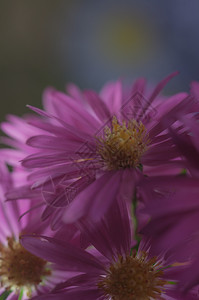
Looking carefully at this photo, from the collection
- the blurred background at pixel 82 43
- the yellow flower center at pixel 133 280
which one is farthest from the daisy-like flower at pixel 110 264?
the blurred background at pixel 82 43

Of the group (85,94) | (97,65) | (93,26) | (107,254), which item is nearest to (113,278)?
(107,254)

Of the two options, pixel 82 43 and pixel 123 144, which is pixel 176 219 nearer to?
pixel 123 144

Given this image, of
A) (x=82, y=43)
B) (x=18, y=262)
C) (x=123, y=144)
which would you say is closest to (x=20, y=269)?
(x=18, y=262)

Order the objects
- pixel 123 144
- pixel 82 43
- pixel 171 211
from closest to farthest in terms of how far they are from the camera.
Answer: pixel 171 211
pixel 123 144
pixel 82 43

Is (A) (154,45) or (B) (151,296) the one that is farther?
(A) (154,45)

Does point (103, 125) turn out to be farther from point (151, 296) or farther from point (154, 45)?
point (154, 45)

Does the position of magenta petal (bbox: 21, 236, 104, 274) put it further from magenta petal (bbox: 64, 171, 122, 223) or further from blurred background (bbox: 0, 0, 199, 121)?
blurred background (bbox: 0, 0, 199, 121)
